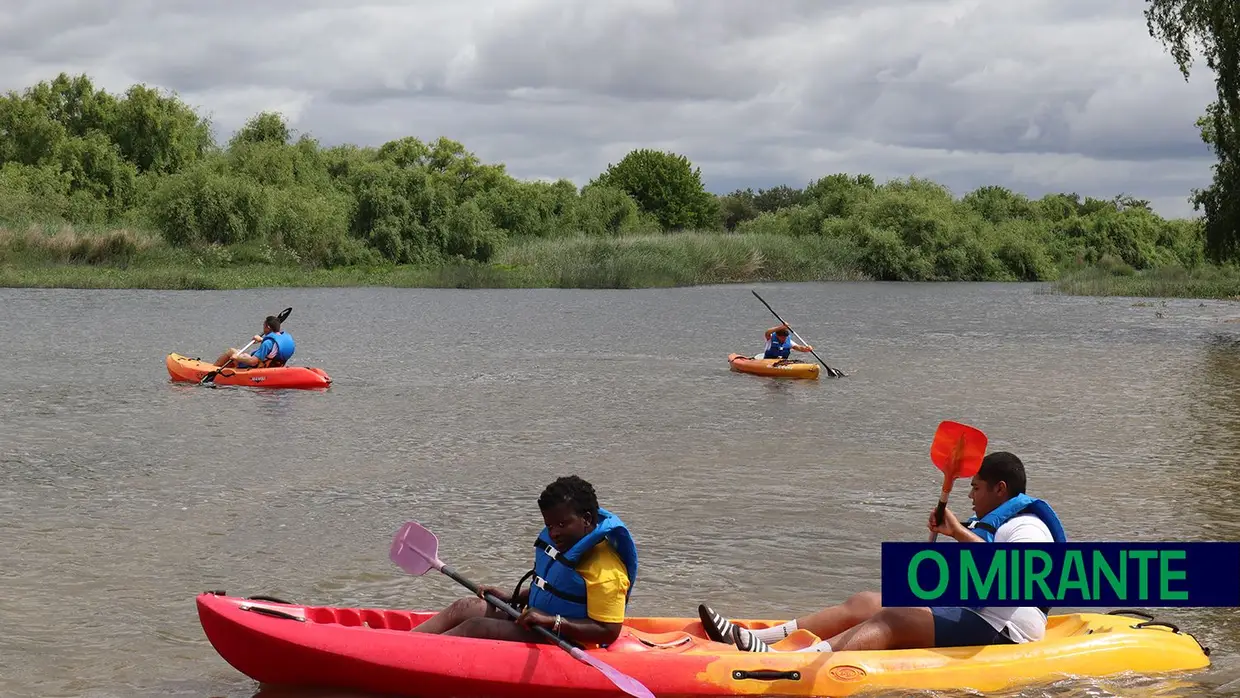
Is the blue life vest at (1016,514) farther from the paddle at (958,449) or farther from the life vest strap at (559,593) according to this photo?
the life vest strap at (559,593)

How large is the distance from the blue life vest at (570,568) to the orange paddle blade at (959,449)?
5.01 ft

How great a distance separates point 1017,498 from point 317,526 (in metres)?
5.81

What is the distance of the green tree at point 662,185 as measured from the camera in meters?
81.4

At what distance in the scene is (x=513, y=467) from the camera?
1238 cm

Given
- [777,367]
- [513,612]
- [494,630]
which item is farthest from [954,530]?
[777,367]

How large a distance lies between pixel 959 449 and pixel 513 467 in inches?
270

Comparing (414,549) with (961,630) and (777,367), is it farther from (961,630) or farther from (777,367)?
(777,367)

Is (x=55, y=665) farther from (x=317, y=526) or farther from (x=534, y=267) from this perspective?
(x=534, y=267)

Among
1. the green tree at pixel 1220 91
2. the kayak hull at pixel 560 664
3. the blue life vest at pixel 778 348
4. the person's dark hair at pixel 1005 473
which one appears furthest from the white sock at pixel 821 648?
the green tree at pixel 1220 91

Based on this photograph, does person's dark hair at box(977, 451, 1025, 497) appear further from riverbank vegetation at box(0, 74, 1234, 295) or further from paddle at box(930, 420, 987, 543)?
riverbank vegetation at box(0, 74, 1234, 295)

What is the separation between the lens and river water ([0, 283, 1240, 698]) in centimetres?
783

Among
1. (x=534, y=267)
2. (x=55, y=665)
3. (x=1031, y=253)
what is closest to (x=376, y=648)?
(x=55, y=665)

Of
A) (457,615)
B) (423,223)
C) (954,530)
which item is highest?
(423,223)

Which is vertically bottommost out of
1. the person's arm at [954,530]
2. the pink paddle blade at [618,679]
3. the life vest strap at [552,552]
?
the pink paddle blade at [618,679]
